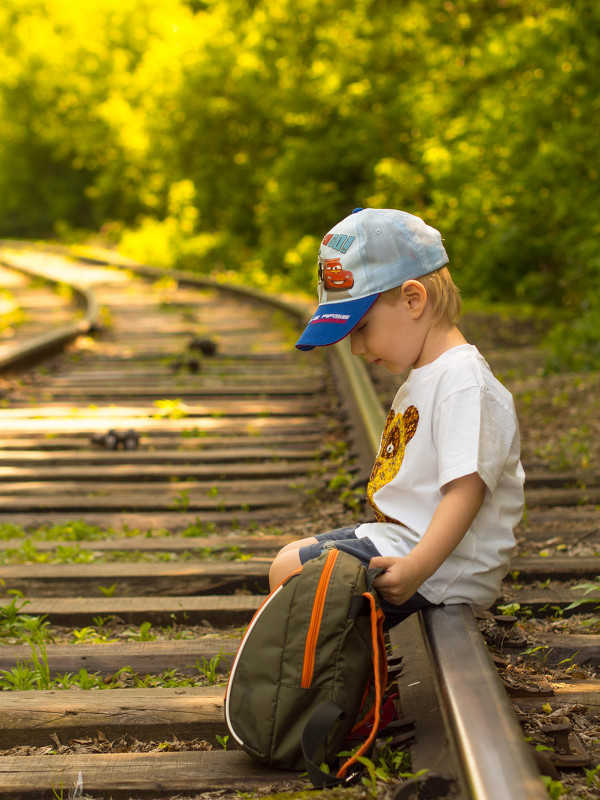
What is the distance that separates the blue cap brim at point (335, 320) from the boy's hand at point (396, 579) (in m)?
0.51

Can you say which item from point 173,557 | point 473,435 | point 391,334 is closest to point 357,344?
point 391,334

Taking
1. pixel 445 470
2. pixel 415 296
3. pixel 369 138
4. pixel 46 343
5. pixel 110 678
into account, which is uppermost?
pixel 369 138

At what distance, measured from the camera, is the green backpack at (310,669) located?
6.01ft

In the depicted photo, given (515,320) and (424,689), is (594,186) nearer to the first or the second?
(515,320)

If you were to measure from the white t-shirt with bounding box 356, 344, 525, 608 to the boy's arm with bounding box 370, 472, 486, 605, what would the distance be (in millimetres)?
43

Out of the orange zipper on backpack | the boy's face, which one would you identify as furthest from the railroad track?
the boy's face

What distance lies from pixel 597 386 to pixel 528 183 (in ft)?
17.0

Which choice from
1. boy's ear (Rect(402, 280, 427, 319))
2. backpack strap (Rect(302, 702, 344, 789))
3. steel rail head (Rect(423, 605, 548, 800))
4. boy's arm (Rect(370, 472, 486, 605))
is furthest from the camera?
boy's ear (Rect(402, 280, 427, 319))

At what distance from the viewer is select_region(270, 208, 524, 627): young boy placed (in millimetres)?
1970

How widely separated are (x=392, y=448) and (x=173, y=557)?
1607 millimetres

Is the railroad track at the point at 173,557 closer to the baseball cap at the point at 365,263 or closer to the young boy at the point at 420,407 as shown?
the young boy at the point at 420,407

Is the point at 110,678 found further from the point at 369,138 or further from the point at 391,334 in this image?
the point at 369,138

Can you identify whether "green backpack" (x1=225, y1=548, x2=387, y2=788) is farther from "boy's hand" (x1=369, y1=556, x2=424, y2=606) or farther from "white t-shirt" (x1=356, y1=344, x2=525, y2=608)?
"white t-shirt" (x1=356, y1=344, x2=525, y2=608)

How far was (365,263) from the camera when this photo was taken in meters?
2.05
